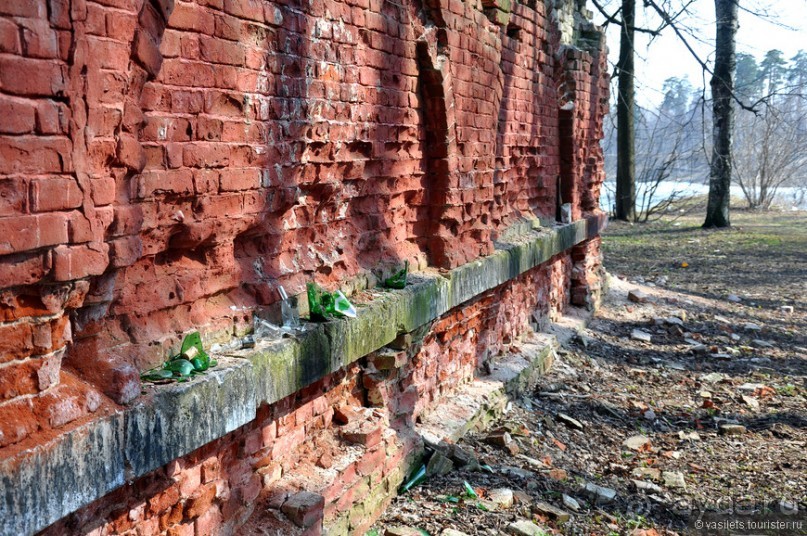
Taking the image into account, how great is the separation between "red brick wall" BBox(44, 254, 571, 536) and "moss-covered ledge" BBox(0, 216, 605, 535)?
0.48 ft

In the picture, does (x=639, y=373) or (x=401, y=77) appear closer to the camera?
(x=401, y=77)

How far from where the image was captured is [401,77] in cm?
411

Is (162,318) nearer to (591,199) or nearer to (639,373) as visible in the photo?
(639,373)

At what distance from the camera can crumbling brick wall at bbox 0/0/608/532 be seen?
190cm

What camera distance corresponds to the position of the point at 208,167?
8.73ft

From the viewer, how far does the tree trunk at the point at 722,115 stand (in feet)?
49.9

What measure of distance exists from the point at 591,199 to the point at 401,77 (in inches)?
198

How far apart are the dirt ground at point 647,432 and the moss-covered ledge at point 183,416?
902mm

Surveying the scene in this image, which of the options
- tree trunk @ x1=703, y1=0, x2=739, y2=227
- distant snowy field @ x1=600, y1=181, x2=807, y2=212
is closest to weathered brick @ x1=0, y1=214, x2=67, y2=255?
distant snowy field @ x1=600, y1=181, x2=807, y2=212

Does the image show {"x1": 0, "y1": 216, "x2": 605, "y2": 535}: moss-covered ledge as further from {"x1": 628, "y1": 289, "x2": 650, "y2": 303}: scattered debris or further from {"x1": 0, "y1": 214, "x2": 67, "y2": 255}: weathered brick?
{"x1": 628, "y1": 289, "x2": 650, "y2": 303}: scattered debris

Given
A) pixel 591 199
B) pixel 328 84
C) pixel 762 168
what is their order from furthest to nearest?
pixel 762 168 → pixel 591 199 → pixel 328 84

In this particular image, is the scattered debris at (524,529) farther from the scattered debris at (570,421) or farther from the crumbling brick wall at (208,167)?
the scattered debris at (570,421)

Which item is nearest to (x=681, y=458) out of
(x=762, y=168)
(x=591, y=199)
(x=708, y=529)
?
(x=708, y=529)

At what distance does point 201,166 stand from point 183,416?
2.82 ft
